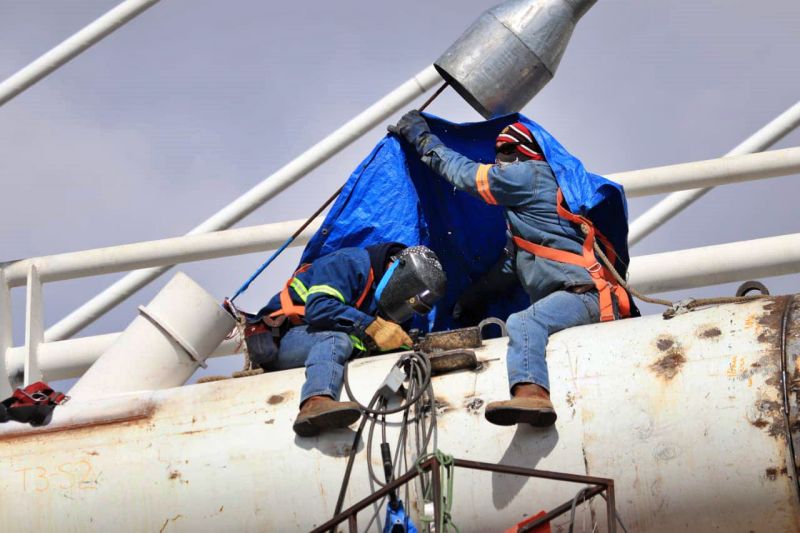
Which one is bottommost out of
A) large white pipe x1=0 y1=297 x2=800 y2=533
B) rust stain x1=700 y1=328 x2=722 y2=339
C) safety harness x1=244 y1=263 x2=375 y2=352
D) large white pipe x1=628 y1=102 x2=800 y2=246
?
large white pipe x1=0 y1=297 x2=800 y2=533

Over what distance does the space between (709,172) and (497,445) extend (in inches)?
171

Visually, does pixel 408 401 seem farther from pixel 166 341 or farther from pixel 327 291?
pixel 166 341

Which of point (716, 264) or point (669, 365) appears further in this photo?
point (716, 264)

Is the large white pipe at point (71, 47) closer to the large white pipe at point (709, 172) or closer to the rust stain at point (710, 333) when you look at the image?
the large white pipe at point (709, 172)

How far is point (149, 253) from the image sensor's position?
1128cm

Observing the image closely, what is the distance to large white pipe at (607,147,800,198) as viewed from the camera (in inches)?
428

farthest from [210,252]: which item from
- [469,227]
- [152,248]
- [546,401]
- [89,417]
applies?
[546,401]

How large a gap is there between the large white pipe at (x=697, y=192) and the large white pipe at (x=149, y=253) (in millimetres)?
3019

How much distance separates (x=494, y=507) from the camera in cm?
729

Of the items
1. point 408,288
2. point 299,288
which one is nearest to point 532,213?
point 408,288

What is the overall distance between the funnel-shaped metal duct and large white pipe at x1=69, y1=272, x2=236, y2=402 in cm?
217

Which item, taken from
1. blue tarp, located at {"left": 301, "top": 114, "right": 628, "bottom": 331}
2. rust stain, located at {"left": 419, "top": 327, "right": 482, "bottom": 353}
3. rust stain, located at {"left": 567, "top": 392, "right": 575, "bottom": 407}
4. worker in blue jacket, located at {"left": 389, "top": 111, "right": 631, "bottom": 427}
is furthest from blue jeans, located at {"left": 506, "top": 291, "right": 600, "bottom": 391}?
blue tarp, located at {"left": 301, "top": 114, "right": 628, "bottom": 331}

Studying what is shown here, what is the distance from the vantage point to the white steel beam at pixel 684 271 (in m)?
10.6

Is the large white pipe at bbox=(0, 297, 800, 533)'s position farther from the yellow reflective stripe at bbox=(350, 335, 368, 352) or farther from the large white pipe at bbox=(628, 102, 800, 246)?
the large white pipe at bbox=(628, 102, 800, 246)
